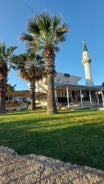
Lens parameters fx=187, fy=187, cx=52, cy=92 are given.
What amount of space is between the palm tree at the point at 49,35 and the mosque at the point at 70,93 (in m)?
8.93

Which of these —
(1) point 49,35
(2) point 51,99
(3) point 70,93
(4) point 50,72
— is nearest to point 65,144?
(2) point 51,99

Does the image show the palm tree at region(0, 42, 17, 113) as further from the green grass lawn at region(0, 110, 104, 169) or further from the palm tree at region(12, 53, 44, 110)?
the green grass lawn at region(0, 110, 104, 169)

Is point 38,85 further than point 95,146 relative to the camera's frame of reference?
Yes

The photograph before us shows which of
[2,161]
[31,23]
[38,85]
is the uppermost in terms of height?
[31,23]

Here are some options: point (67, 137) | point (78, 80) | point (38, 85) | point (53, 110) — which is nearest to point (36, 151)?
point (67, 137)

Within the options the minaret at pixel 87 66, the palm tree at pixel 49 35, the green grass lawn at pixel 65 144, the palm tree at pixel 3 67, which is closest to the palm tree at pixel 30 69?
the palm tree at pixel 3 67

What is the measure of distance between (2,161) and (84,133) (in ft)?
10.2

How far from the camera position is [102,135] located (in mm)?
6191

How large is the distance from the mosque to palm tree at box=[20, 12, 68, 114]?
893 cm

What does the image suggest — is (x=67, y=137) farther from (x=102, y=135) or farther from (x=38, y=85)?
(x=38, y=85)

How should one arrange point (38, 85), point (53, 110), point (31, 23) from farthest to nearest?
point (38, 85) → point (31, 23) → point (53, 110)

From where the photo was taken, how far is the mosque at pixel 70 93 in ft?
88.4

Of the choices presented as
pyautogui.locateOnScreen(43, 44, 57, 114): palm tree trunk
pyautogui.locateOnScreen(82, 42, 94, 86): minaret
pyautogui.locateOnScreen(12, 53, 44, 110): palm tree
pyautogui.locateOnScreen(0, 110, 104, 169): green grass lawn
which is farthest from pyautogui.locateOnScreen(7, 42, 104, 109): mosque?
pyautogui.locateOnScreen(0, 110, 104, 169): green grass lawn

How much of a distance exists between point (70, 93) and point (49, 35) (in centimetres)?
1551
